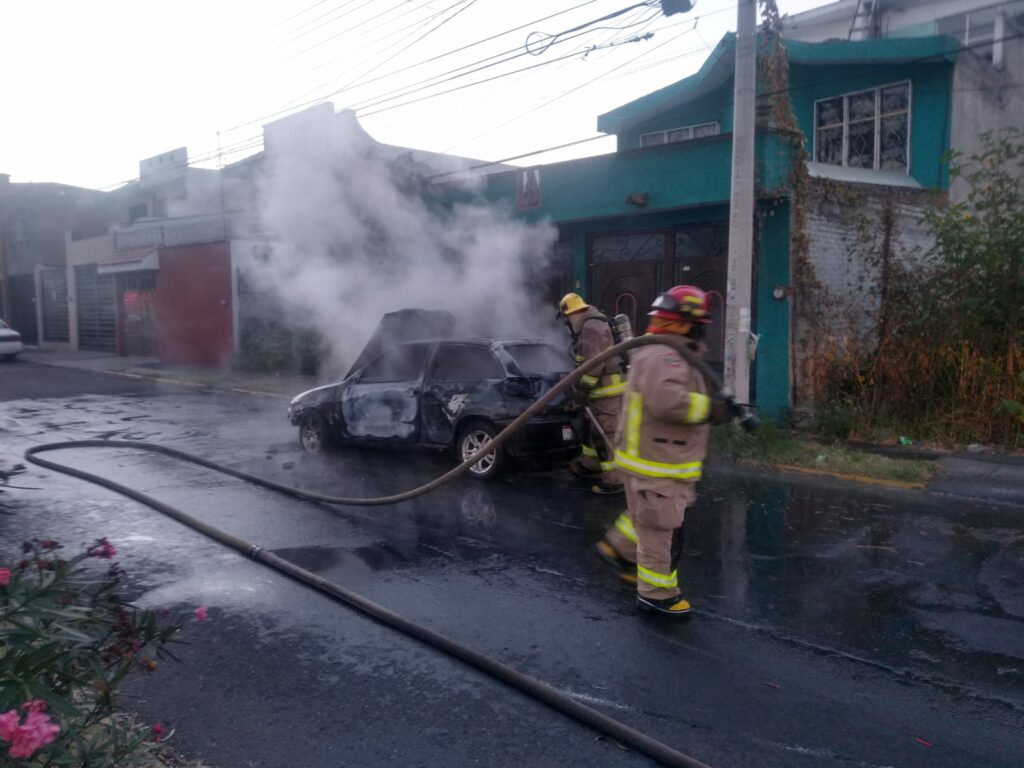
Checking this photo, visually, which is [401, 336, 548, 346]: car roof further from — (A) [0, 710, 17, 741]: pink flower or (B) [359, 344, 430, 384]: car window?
(A) [0, 710, 17, 741]: pink flower

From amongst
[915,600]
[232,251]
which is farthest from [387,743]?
[232,251]

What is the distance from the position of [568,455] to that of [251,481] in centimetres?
317

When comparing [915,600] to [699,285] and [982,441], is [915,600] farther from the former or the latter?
[699,285]

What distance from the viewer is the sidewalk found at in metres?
17.8

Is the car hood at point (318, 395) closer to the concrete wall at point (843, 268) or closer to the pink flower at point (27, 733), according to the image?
the concrete wall at point (843, 268)

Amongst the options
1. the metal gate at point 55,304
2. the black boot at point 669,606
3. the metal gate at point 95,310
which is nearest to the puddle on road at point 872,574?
the black boot at point 669,606

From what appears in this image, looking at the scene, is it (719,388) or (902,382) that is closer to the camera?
(719,388)

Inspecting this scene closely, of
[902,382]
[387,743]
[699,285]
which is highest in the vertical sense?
[699,285]

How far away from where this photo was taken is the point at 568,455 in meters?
8.91

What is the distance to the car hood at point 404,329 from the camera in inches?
395

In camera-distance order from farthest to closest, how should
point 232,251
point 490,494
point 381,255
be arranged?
1. point 232,251
2. point 381,255
3. point 490,494

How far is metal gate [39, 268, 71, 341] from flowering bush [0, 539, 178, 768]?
3209 centimetres

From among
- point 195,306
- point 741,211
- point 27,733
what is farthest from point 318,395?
point 195,306

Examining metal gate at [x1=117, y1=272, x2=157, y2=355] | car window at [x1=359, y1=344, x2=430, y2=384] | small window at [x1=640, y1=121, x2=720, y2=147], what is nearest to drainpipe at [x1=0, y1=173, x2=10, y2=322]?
metal gate at [x1=117, y1=272, x2=157, y2=355]
